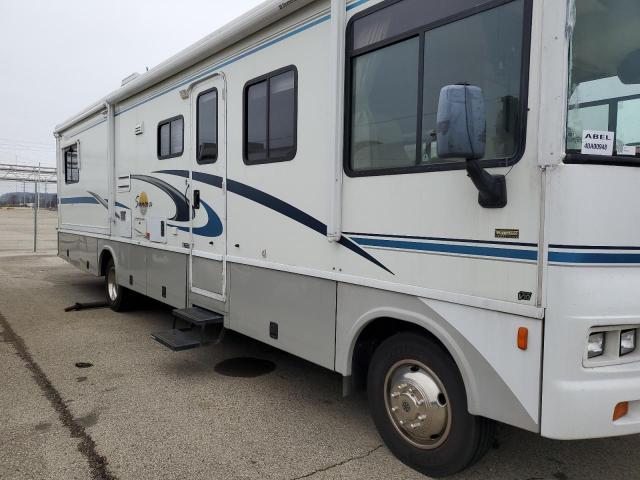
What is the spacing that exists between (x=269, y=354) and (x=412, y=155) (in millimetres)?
3122

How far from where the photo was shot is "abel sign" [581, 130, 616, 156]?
7.94 feet

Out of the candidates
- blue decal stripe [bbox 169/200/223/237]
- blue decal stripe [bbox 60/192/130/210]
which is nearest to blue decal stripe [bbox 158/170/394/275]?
blue decal stripe [bbox 169/200/223/237]

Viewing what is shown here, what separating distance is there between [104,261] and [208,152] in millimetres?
3745

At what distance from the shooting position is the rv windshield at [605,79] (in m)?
2.45

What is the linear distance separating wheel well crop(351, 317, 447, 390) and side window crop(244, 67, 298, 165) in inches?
57.2

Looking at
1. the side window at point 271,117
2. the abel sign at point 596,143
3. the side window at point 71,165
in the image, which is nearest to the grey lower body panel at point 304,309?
the side window at point 271,117

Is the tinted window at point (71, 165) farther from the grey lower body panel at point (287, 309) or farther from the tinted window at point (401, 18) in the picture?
the tinted window at point (401, 18)

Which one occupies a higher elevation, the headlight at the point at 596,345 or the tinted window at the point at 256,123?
the tinted window at the point at 256,123

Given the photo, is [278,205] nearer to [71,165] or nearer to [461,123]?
[461,123]

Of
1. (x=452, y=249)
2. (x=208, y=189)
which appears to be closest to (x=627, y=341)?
(x=452, y=249)

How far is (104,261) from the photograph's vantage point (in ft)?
26.0

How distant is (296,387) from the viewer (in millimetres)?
4547

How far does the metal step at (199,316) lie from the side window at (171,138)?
5.65 ft

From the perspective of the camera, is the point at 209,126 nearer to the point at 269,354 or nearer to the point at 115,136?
the point at 269,354
